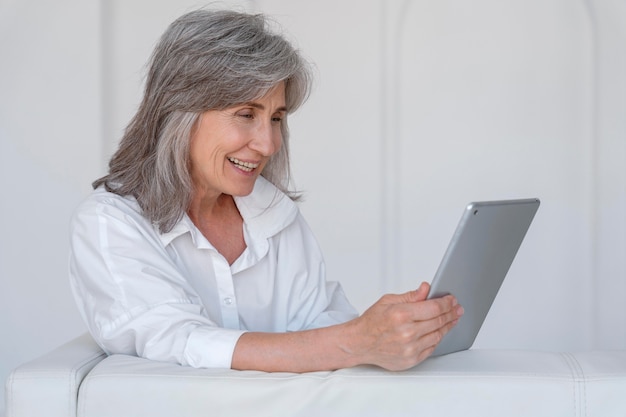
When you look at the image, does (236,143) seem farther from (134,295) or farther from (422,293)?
(422,293)

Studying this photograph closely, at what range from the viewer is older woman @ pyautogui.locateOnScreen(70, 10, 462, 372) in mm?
1827

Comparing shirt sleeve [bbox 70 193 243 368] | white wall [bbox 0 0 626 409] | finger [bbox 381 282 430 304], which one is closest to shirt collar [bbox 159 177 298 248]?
shirt sleeve [bbox 70 193 243 368]

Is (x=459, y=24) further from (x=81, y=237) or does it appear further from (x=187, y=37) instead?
(x=81, y=237)

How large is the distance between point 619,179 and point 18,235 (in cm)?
283

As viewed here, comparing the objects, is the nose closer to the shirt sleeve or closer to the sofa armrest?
the shirt sleeve

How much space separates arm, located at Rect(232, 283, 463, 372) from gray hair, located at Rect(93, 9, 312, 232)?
0.49 meters

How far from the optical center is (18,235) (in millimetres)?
4531

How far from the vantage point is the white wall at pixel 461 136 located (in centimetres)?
478

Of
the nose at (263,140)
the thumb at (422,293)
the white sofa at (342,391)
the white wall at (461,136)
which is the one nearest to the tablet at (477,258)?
the thumb at (422,293)

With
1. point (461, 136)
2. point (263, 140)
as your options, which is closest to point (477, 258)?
point (263, 140)

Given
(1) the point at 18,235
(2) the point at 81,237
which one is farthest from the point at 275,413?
(1) the point at 18,235

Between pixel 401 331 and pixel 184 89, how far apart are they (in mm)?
845

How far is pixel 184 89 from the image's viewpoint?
89.0 inches

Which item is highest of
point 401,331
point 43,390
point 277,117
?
point 277,117
